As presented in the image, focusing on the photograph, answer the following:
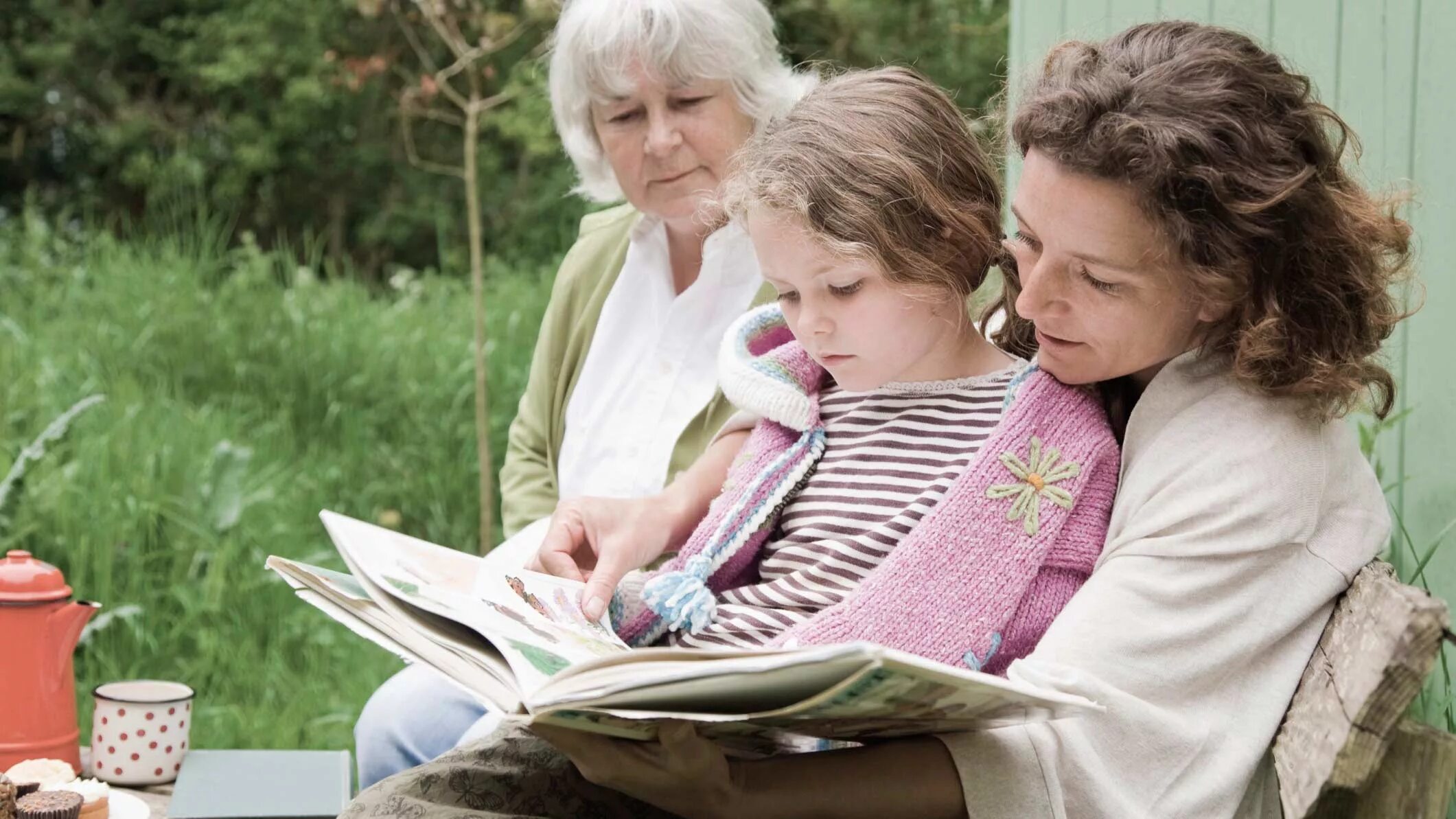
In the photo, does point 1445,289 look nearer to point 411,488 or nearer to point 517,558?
point 517,558

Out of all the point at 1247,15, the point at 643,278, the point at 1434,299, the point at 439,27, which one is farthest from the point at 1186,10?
the point at 439,27

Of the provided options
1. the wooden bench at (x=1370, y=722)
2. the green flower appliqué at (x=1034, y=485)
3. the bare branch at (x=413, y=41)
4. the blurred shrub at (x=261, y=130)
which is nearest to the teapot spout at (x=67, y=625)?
the green flower appliqué at (x=1034, y=485)

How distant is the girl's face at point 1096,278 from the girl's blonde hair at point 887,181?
0.15 meters

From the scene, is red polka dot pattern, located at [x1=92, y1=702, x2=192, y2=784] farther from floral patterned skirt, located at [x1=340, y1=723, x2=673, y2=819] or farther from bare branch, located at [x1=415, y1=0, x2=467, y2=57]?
bare branch, located at [x1=415, y1=0, x2=467, y2=57]

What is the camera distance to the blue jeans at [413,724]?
254cm

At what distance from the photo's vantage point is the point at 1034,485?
6.08 ft

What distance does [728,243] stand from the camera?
2.78m

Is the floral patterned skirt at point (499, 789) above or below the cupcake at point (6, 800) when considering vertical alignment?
above

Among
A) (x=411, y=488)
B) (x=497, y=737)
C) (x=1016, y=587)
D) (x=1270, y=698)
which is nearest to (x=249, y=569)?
(x=411, y=488)

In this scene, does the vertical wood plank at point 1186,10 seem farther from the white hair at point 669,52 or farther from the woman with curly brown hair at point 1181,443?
the woman with curly brown hair at point 1181,443

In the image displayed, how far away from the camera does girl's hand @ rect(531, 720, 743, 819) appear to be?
1.55 meters

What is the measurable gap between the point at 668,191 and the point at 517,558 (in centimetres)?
79

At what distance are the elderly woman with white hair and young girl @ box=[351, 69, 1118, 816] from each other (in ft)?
1.89

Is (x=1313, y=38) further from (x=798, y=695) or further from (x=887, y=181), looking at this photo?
(x=798, y=695)
